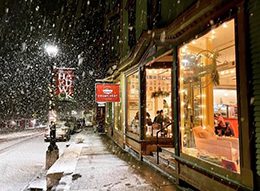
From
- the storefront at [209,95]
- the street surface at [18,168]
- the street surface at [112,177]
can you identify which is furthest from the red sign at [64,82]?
the street surface at [112,177]

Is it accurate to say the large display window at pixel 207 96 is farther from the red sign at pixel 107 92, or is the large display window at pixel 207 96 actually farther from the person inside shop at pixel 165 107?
the red sign at pixel 107 92

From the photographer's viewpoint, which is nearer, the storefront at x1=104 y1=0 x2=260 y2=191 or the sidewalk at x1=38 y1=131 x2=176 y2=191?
the storefront at x1=104 y1=0 x2=260 y2=191

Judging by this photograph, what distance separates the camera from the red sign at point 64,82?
2136cm

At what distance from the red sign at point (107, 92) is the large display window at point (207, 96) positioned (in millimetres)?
8971

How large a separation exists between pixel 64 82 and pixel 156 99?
9261 millimetres

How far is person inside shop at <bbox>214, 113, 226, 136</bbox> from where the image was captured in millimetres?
9245

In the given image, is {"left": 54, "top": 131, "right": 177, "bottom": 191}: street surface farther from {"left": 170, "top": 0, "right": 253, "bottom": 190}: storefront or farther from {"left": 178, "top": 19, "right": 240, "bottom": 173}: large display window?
{"left": 178, "top": 19, "right": 240, "bottom": 173}: large display window

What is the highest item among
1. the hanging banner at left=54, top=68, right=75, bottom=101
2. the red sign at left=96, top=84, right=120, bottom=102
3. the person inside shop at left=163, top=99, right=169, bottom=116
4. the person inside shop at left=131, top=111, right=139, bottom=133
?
the hanging banner at left=54, top=68, right=75, bottom=101

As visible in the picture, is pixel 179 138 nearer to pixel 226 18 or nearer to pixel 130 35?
pixel 226 18

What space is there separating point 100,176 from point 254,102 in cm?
585

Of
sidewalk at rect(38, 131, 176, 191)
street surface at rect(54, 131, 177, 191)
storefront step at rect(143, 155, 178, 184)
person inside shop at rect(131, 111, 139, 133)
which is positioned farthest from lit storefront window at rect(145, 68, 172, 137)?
sidewalk at rect(38, 131, 176, 191)

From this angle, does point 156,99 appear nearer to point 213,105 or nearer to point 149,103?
point 149,103

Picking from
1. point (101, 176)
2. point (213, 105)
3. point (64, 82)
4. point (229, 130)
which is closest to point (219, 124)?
point (213, 105)

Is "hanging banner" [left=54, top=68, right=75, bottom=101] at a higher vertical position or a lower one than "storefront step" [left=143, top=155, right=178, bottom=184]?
higher
